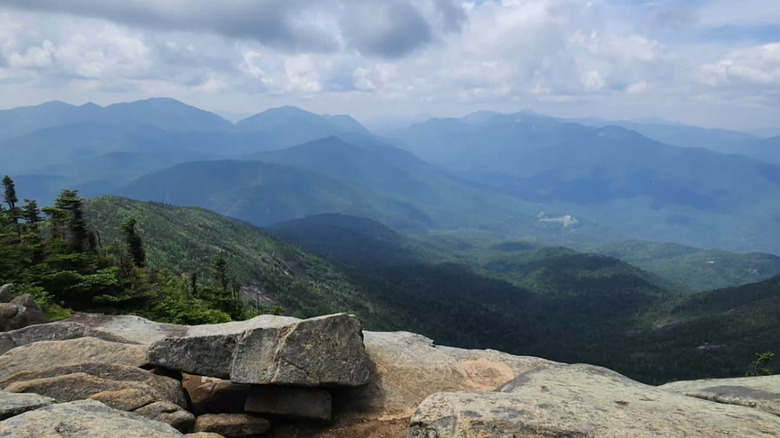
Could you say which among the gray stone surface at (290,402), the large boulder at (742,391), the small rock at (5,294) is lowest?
the gray stone surface at (290,402)

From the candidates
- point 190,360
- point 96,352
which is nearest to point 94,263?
point 96,352

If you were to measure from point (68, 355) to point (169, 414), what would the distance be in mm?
6911

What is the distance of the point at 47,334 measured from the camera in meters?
19.7

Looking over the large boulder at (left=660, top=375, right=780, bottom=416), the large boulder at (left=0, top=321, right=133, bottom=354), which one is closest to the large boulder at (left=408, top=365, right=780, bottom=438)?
the large boulder at (left=660, top=375, right=780, bottom=416)

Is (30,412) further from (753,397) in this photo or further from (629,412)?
(753,397)

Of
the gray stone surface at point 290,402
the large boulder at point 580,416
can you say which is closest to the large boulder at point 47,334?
the gray stone surface at point 290,402

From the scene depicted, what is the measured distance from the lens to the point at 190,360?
54.5 feet

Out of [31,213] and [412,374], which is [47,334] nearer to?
[412,374]

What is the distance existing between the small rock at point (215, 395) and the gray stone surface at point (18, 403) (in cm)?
517

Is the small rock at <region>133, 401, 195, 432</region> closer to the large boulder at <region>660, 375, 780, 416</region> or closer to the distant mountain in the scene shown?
the large boulder at <region>660, 375, 780, 416</region>

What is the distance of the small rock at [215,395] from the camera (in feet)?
54.5

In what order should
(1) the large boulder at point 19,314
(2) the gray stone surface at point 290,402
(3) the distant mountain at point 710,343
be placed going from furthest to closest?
(3) the distant mountain at point 710,343 < (1) the large boulder at point 19,314 < (2) the gray stone surface at point 290,402

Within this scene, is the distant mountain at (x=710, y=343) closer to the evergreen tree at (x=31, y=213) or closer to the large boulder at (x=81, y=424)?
the evergreen tree at (x=31, y=213)

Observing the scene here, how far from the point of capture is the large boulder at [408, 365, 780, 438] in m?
10.8
